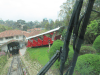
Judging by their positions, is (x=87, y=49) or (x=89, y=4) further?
(x=87, y=49)

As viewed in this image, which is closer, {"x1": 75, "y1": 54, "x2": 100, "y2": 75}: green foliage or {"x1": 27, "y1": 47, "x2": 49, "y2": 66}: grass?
{"x1": 75, "y1": 54, "x2": 100, "y2": 75}: green foliage

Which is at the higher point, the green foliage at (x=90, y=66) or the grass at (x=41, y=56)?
the green foliage at (x=90, y=66)

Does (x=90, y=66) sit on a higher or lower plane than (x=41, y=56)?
higher

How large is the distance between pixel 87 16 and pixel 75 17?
0.11 metres

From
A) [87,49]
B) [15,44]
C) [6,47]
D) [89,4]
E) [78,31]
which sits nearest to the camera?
[89,4]

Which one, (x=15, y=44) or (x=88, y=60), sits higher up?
(x=88, y=60)

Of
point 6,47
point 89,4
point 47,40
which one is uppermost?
point 89,4

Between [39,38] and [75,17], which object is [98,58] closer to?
[75,17]

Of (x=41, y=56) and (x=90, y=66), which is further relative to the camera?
(x=41, y=56)

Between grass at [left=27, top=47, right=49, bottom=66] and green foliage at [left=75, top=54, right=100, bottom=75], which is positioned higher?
green foliage at [left=75, top=54, right=100, bottom=75]

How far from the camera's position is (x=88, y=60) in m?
2.64

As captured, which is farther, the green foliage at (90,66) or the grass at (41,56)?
the grass at (41,56)

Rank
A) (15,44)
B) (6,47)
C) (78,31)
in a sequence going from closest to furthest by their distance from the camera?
1. (78,31)
2. (6,47)
3. (15,44)

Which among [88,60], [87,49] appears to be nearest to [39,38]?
[87,49]
